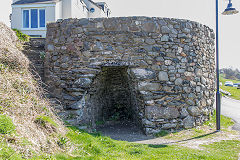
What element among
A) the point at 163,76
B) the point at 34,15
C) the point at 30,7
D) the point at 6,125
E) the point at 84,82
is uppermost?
the point at 30,7

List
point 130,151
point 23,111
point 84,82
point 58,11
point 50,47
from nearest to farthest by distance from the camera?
point 23,111 → point 130,151 → point 84,82 → point 50,47 → point 58,11

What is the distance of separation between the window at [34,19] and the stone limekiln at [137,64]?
1135 cm

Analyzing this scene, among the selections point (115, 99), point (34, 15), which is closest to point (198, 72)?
point (115, 99)

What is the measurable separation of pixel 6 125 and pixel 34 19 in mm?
16103

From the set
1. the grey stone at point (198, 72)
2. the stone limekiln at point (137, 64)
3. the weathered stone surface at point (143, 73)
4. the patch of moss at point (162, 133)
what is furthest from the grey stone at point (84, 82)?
the grey stone at point (198, 72)

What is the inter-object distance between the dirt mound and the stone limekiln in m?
1.47

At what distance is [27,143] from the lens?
3.36m

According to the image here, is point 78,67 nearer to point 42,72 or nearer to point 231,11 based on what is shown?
point 42,72

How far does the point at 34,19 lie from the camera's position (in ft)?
57.6

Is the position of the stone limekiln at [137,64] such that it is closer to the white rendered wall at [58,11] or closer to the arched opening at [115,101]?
the arched opening at [115,101]

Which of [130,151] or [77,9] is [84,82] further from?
[77,9]

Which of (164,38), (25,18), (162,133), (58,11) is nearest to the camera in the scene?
(162,133)

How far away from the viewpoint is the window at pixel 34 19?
17484 millimetres

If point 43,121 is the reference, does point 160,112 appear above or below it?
below
